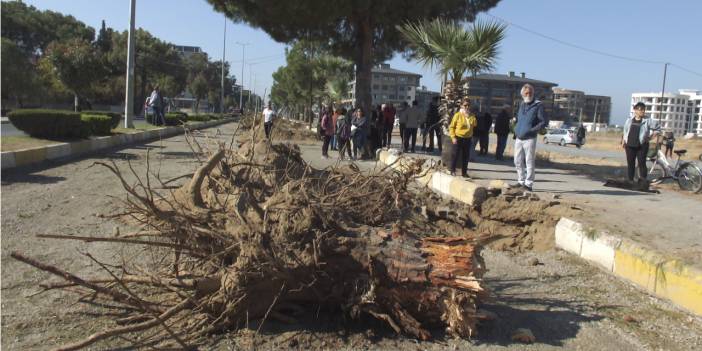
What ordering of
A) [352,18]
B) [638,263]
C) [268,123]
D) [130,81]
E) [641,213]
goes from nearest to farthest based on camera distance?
[638,263], [641,213], [268,123], [352,18], [130,81]

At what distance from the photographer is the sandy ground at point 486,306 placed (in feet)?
11.0

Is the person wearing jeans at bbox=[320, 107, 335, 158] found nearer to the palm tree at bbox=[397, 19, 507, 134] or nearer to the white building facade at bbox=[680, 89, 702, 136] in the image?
the palm tree at bbox=[397, 19, 507, 134]

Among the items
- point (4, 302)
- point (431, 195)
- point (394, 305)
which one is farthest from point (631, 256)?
point (4, 302)

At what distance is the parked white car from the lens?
148ft

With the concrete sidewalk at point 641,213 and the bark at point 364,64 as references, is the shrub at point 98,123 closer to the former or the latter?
the bark at point 364,64

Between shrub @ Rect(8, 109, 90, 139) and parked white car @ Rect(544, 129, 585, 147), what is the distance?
Answer: 4005 centimetres

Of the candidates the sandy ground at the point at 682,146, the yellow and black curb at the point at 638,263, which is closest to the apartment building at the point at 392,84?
the sandy ground at the point at 682,146

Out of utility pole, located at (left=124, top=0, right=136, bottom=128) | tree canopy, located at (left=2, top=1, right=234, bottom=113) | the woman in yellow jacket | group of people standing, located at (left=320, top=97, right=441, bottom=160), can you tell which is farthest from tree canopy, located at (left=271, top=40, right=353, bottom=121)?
the woman in yellow jacket

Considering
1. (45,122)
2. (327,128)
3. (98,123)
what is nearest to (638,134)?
(327,128)

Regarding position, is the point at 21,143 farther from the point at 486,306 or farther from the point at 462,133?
the point at 486,306

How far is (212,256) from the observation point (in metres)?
3.38

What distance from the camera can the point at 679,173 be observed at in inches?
393

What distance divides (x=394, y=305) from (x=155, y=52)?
6278 cm

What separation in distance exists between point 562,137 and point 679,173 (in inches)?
1560
